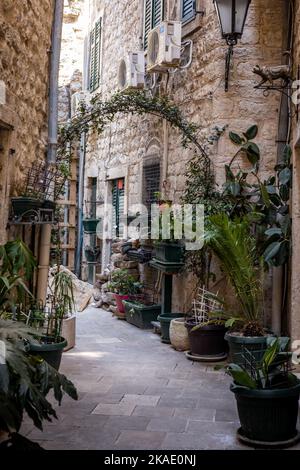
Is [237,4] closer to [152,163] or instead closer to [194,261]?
[194,261]

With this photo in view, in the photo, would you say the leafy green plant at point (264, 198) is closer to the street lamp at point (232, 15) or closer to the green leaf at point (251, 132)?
the green leaf at point (251, 132)

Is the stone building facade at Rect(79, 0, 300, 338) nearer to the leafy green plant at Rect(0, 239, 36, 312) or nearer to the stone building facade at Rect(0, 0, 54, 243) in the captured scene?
the stone building facade at Rect(0, 0, 54, 243)

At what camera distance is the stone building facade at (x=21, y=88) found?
486cm

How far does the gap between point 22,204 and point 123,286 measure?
422 centimetres

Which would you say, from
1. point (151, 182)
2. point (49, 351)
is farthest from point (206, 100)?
point (49, 351)

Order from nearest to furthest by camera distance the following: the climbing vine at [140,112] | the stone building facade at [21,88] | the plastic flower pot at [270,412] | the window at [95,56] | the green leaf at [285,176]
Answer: the plastic flower pot at [270,412] < the stone building facade at [21,88] < the green leaf at [285,176] < the climbing vine at [140,112] < the window at [95,56]

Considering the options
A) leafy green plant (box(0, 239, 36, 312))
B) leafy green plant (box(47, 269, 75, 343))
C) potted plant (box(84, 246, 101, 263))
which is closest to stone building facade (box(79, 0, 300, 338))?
potted plant (box(84, 246, 101, 263))

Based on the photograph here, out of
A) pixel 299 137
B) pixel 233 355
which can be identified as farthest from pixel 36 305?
pixel 299 137

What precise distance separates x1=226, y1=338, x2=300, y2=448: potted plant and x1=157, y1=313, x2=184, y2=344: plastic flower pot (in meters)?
3.45

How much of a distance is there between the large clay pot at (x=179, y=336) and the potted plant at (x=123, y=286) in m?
2.37

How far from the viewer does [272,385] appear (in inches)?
143

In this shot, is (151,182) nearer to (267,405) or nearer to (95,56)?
(95,56)

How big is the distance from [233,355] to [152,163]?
14.0 feet

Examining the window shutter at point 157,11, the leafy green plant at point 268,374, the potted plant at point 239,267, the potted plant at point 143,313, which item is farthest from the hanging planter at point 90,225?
the leafy green plant at point 268,374
